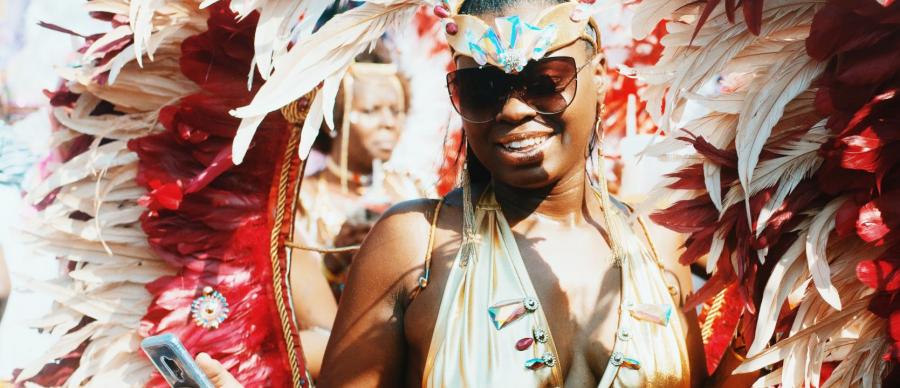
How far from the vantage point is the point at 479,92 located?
8.44 ft

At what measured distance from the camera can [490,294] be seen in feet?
8.43

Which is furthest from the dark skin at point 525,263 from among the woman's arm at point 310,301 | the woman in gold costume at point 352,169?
the woman in gold costume at point 352,169

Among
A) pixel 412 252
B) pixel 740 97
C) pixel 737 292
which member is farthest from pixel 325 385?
pixel 740 97

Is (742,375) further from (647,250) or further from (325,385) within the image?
(325,385)

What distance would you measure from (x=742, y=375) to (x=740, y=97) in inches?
27.5

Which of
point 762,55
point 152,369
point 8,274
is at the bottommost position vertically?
point 152,369

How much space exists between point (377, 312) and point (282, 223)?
92 cm

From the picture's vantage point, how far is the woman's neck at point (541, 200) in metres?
2.77

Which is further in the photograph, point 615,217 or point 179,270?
point 179,270

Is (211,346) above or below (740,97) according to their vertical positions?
below

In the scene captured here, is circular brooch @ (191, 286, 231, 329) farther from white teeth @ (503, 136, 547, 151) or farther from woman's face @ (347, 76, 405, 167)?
woman's face @ (347, 76, 405, 167)

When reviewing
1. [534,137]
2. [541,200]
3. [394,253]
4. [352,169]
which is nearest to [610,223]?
[541,200]

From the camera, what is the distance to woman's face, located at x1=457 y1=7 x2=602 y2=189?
2.55 meters

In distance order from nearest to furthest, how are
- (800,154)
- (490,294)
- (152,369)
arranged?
1. (800,154)
2. (490,294)
3. (152,369)
